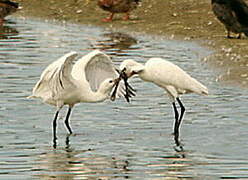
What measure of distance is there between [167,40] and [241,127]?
31.5 feet

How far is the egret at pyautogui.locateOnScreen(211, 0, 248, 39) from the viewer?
18.4 metres

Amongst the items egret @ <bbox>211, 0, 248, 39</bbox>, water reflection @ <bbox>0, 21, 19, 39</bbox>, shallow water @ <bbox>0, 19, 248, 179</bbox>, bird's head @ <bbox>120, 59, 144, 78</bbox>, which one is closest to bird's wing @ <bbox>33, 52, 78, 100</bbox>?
shallow water @ <bbox>0, 19, 248, 179</bbox>

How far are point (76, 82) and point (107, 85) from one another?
0.43m

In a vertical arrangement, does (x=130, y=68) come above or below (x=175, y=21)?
below

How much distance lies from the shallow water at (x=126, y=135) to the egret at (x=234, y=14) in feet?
9.07

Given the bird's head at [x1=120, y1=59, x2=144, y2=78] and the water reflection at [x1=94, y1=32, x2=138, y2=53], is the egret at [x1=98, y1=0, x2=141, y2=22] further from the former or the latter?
the bird's head at [x1=120, y1=59, x2=144, y2=78]

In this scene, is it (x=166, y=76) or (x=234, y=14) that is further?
(x=234, y=14)

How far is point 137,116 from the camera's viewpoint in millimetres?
11289

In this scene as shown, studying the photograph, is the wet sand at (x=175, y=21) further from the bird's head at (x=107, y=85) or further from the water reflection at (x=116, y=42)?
the bird's head at (x=107, y=85)

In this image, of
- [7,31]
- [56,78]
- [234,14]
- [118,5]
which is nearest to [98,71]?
[56,78]

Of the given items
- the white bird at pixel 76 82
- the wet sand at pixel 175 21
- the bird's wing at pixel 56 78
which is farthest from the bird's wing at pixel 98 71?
the wet sand at pixel 175 21

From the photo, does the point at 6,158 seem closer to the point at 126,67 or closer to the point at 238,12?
the point at 126,67

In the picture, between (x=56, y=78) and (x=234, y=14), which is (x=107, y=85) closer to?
(x=56, y=78)

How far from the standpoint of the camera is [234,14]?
18594mm
